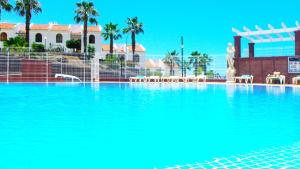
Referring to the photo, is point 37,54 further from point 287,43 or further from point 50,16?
point 50,16

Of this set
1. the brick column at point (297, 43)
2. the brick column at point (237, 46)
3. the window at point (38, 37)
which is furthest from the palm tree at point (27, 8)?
the brick column at point (297, 43)

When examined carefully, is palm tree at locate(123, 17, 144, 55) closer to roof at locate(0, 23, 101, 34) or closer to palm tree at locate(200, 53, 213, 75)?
roof at locate(0, 23, 101, 34)

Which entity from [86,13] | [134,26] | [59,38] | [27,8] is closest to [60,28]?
[59,38]

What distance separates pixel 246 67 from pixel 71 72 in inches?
469

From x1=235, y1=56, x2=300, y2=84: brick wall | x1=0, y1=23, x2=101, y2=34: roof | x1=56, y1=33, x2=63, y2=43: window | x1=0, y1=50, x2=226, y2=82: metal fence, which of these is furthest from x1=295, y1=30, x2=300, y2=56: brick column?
x1=56, y1=33, x2=63, y2=43: window

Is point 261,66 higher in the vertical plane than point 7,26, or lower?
lower

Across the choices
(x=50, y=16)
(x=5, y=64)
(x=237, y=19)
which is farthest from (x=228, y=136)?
(x=50, y=16)

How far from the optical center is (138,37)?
42875 mm

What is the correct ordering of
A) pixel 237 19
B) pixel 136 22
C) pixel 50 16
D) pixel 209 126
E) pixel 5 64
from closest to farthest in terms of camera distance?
pixel 209 126 < pixel 5 64 < pixel 237 19 < pixel 136 22 < pixel 50 16

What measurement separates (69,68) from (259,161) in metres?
22.4

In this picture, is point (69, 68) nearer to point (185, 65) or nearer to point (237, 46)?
point (185, 65)

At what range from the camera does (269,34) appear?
2227cm

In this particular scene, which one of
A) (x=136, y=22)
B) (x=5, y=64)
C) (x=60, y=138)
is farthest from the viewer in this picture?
(x=136, y=22)

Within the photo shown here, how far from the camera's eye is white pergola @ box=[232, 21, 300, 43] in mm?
20766
